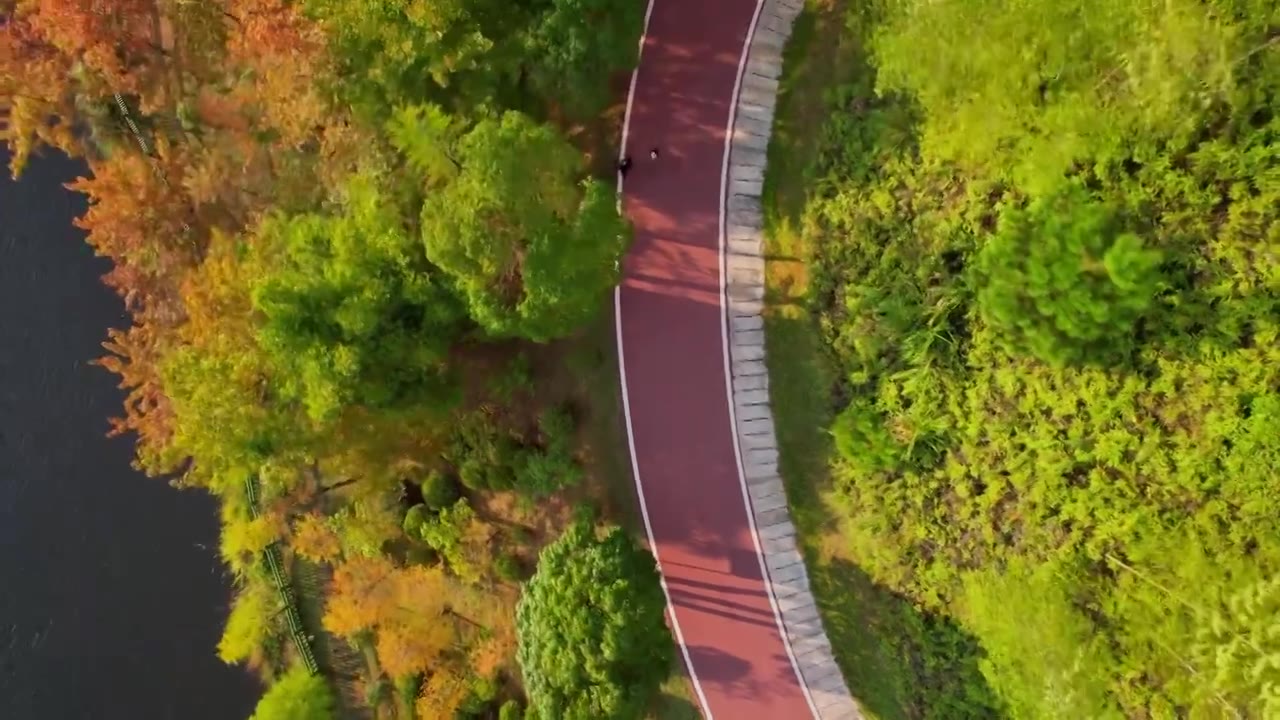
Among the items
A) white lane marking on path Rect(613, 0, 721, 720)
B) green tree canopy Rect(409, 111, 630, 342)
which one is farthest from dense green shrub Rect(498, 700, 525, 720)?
green tree canopy Rect(409, 111, 630, 342)

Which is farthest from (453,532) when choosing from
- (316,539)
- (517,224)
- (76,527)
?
(76,527)

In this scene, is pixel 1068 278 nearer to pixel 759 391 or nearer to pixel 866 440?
pixel 866 440

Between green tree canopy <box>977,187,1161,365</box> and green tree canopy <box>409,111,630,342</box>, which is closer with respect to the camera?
green tree canopy <box>977,187,1161,365</box>

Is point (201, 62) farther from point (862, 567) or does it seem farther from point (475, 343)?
point (862, 567)

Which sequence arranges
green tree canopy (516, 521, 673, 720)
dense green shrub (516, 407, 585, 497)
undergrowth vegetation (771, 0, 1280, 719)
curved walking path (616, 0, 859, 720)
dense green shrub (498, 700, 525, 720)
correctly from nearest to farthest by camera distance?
undergrowth vegetation (771, 0, 1280, 719) → green tree canopy (516, 521, 673, 720) → curved walking path (616, 0, 859, 720) → dense green shrub (516, 407, 585, 497) → dense green shrub (498, 700, 525, 720)

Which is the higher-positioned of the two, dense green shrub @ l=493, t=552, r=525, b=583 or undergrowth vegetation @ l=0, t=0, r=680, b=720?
undergrowth vegetation @ l=0, t=0, r=680, b=720

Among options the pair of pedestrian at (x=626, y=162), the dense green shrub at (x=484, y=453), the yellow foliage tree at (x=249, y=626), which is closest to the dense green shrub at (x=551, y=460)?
the dense green shrub at (x=484, y=453)

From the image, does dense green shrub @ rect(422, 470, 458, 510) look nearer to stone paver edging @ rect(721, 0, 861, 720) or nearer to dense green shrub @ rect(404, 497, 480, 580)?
dense green shrub @ rect(404, 497, 480, 580)

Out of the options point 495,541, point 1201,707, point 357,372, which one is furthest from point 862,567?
point 357,372
